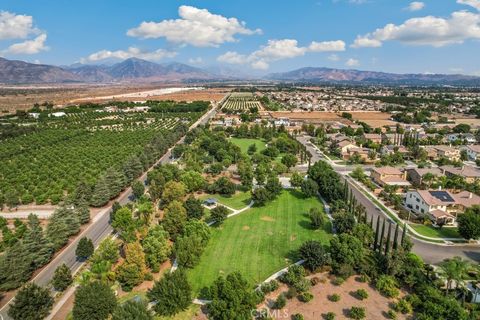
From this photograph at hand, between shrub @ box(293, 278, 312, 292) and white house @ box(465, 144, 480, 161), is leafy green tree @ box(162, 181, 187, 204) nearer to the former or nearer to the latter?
shrub @ box(293, 278, 312, 292)

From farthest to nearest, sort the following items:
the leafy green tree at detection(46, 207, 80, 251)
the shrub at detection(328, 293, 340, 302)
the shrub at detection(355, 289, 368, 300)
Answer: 1. the leafy green tree at detection(46, 207, 80, 251)
2. the shrub at detection(355, 289, 368, 300)
3. the shrub at detection(328, 293, 340, 302)

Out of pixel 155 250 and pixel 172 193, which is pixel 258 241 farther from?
pixel 172 193

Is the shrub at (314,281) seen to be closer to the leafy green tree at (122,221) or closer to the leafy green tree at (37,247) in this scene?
the leafy green tree at (122,221)

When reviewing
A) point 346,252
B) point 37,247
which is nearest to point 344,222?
point 346,252

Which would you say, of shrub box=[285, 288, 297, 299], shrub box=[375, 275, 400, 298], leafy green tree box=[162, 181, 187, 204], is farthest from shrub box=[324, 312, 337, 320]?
leafy green tree box=[162, 181, 187, 204]

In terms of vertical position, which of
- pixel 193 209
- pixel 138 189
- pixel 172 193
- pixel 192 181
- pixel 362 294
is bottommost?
pixel 362 294
